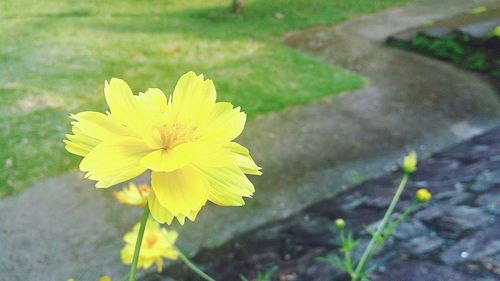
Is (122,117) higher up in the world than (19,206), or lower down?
higher up

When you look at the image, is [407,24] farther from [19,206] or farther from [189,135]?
[189,135]

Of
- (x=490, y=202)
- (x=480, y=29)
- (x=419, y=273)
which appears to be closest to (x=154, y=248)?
(x=419, y=273)

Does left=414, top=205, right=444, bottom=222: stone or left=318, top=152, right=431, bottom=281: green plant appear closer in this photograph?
left=318, top=152, right=431, bottom=281: green plant

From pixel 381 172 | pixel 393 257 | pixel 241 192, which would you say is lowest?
pixel 381 172

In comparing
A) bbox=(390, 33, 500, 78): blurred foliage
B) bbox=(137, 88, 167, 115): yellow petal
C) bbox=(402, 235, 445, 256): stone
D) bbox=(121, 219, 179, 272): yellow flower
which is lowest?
bbox=(390, 33, 500, 78): blurred foliage

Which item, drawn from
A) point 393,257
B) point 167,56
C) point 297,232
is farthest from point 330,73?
point 393,257

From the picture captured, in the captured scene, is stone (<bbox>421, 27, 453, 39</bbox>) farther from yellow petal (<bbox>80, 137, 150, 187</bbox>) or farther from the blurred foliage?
yellow petal (<bbox>80, 137, 150, 187</bbox>)

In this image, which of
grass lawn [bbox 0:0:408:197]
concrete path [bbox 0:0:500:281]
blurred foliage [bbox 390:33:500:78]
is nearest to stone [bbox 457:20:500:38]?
blurred foliage [bbox 390:33:500:78]
